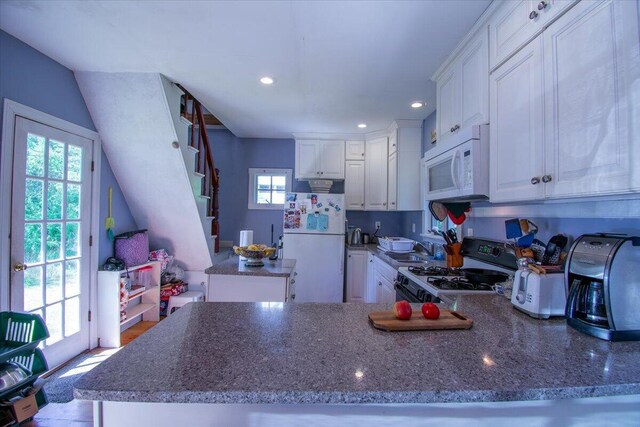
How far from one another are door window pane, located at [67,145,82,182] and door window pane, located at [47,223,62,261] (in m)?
0.43

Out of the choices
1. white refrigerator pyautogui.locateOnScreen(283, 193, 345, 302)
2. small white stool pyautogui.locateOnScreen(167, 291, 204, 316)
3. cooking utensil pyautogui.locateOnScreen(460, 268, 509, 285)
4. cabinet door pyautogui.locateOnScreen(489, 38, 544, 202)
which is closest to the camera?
cabinet door pyautogui.locateOnScreen(489, 38, 544, 202)

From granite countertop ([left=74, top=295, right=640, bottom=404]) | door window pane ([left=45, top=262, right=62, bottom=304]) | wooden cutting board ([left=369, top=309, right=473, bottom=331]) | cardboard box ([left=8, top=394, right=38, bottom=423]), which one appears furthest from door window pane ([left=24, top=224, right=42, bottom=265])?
wooden cutting board ([left=369, top=309, right=473, bottom=331])

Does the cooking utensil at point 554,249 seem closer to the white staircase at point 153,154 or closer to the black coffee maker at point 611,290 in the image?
the black coffee maker at point 611,290

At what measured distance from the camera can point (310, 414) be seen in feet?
2.63

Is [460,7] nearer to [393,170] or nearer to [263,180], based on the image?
[393,170]

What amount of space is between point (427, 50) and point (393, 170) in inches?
70.3

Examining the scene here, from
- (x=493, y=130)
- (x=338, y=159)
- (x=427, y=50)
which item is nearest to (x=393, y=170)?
(x=338, y=159)

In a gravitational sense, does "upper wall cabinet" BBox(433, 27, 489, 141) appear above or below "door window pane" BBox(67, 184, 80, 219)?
above

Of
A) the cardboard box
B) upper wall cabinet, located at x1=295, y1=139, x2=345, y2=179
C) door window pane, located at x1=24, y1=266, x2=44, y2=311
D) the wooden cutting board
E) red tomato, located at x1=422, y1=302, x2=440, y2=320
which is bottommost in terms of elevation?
the cardboard box

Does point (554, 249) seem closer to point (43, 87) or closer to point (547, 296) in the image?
point (547, 296)

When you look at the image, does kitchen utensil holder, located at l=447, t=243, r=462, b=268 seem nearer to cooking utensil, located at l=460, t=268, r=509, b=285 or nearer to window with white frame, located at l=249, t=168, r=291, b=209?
cooking utensil, located at l=460, t=268, r=509, b=285

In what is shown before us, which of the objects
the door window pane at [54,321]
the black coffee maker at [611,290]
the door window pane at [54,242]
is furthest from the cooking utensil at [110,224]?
the black coffee maker at [611,290]

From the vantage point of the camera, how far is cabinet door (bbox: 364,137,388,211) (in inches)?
159

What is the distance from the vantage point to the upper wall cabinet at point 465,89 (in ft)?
5.71
